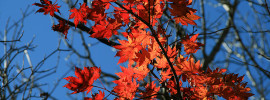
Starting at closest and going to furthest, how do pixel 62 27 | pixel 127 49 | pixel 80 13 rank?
pixel 127 49 < pixel 80 13 < pixel 62 27

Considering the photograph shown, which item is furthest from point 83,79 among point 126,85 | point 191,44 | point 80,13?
point 191,44

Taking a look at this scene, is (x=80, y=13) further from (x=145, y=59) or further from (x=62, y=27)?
(x=145, y=59)

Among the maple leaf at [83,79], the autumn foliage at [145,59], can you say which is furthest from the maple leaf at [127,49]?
the maple leaf at [83,79]

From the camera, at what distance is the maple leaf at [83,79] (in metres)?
1.32

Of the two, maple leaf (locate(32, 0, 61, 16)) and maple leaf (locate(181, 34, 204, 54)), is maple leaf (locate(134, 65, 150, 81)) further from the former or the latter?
maple leaf (locate(32, 0, 61, 16))

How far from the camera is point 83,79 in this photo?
1.37m

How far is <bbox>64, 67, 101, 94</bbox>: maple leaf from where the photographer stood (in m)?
1.32

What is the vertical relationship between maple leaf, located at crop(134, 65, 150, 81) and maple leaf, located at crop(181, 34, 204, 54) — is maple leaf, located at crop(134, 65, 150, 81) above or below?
below

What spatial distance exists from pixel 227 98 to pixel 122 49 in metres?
0.75

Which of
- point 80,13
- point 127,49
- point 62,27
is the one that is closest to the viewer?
point 127,49

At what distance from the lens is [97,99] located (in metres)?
1.39

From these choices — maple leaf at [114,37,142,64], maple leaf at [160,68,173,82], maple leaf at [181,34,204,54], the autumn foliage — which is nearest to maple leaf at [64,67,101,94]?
the autumn foliage

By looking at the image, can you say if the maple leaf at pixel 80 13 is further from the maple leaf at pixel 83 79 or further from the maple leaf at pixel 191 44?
the maple leaf at pixel 191 44

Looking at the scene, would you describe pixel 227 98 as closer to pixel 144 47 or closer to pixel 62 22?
pixel 144 47
